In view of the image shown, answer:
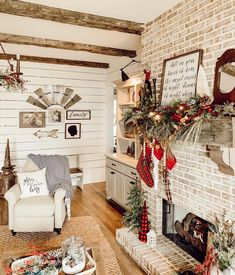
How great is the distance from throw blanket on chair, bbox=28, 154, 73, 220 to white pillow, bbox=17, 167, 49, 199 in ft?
0.39

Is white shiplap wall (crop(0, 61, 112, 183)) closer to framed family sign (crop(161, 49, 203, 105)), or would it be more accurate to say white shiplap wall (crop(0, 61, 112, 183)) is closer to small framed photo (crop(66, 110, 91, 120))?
small framed photo (crop(66, 110, 91, 120))

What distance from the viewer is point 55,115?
18.6ft

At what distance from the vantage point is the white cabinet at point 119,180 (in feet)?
13.4

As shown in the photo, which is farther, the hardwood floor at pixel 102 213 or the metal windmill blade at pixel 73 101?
the metal windmill blade at pixel 73 101

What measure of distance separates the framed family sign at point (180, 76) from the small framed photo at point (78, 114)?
3267 mm

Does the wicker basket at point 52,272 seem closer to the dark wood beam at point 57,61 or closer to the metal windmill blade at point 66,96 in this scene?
the dark wood beam at point 57,61

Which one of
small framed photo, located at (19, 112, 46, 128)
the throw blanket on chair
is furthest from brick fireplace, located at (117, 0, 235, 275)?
small framed photo, located at (19, 112, 46, 128)

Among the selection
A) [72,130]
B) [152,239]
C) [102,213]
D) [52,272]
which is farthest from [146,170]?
[72,130]

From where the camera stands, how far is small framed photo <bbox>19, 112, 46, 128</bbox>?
5414 mm

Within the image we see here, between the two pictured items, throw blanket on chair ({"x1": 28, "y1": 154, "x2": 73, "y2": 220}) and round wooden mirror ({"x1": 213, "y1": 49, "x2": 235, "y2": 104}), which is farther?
throw blanket on chair ({"x1": 28, "y1": 154, "x2": 73, "y2": 220})

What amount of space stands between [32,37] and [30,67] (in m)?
1.61

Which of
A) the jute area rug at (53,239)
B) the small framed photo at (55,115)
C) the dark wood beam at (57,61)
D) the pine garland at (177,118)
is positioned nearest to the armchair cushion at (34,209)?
the jute area rug at (53,239)

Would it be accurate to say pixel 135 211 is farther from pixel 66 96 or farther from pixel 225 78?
pixel 66 96

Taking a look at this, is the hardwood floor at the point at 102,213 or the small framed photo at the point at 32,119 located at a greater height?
the small framed photo at the point at 32,119
